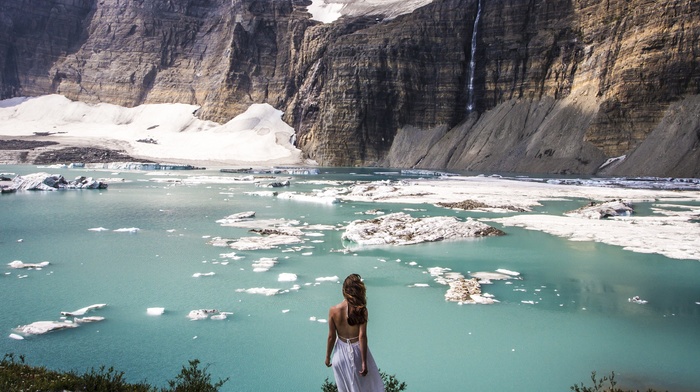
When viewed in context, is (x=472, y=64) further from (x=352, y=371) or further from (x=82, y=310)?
(x=352, y=371)

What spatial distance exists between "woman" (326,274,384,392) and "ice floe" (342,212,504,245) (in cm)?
1394

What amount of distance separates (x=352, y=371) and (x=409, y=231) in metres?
15.4

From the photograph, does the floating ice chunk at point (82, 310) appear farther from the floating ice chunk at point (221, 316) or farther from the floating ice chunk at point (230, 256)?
the floating ice chunk at point (230, 256)

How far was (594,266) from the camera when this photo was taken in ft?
51.7

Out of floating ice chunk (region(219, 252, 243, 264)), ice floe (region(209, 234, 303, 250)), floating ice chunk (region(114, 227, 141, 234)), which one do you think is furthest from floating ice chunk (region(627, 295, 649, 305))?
floating ice chunk (region(114, 227, 141, 234))

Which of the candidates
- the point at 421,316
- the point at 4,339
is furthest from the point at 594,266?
the point at 4,339

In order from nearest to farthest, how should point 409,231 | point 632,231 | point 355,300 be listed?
point 355,300, point 409,231, point 632,231

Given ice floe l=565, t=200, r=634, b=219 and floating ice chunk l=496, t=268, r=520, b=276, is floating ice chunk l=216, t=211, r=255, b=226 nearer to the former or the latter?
floating ice chunk l=496, t=268, r=520, b=276

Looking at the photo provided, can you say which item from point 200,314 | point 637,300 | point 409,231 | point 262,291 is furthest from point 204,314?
point 409,231

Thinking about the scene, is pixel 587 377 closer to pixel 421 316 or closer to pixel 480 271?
pixel 421 316

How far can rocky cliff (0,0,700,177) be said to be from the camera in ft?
203

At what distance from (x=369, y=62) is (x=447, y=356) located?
83.8 m

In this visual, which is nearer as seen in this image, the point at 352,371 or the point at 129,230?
the point at 352,371

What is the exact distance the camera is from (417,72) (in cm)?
8969
